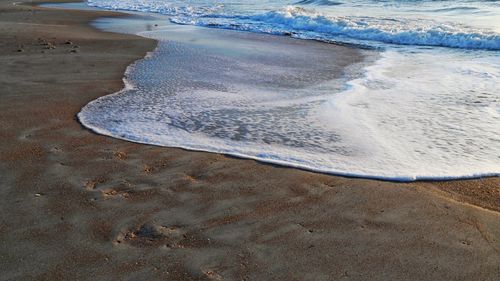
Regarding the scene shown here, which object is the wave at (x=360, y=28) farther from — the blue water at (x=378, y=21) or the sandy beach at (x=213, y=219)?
the sandy beach at (x=213, y=219)

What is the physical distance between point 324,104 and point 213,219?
3.10 m

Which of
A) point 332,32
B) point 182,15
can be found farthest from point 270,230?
point 182,15

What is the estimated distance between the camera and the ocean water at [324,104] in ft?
13.6

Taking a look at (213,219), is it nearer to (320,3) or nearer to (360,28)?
(360,28)

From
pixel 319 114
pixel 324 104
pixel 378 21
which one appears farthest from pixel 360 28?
pixel 319 114

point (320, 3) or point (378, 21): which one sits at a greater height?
point (320, 3)

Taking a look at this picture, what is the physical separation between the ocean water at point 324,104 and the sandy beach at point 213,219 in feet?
1.05

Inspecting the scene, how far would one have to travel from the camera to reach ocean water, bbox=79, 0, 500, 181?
163 inches

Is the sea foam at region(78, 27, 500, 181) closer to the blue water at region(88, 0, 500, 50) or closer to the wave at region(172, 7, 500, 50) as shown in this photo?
the wave at region(172, 7, 500, 50)

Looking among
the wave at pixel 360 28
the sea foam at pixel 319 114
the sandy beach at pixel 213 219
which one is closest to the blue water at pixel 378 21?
the wave at pixel 360 28

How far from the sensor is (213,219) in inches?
120

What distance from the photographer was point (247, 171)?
3.79 m

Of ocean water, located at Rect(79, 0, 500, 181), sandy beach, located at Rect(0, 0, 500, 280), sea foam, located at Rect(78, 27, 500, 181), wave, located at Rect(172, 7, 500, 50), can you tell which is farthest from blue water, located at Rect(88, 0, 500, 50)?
sandy beach, located at Rect(0, 0, 500, 280)

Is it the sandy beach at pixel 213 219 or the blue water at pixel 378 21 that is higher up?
the blue water at pixel 378 21
